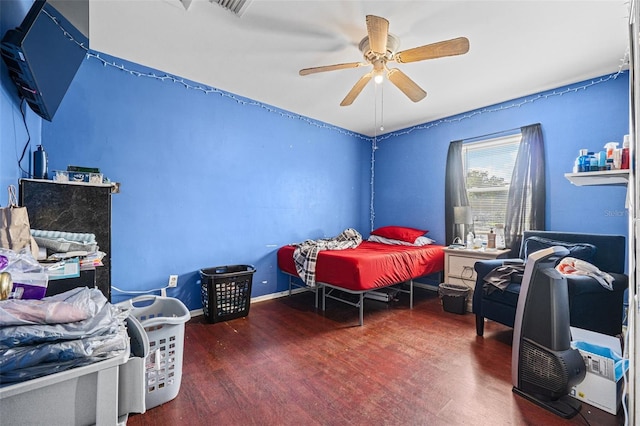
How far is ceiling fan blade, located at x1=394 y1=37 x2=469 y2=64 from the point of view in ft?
5.87

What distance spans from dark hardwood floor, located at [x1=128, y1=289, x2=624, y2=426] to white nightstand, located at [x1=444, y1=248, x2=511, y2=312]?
0.44 m

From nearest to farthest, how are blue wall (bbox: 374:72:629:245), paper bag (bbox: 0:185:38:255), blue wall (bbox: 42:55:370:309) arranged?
paper bag (bbox: 0:185:38:255), blue wall (bbox: 42:55:370:309), blue wall (bbox: 374:72:629:245)

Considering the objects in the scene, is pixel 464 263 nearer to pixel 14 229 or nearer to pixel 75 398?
pixel 75 398

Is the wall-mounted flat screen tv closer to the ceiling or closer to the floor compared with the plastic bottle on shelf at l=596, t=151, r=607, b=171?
closer to the ceiling

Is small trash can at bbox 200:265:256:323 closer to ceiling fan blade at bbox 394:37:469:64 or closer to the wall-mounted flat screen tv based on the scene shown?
the wall-mounted flat screen tv

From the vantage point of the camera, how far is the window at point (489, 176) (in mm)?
3379

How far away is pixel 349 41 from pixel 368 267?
1973 millimetres

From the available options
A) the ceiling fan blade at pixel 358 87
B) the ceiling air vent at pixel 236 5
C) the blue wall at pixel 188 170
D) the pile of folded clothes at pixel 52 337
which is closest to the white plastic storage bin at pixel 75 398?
the pile of folded clothes at pixel 52 337

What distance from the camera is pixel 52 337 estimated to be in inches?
23.7

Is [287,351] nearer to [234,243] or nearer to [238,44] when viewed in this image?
[234,243]

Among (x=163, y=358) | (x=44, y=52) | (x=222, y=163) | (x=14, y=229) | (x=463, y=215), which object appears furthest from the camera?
(x=463, y=215)

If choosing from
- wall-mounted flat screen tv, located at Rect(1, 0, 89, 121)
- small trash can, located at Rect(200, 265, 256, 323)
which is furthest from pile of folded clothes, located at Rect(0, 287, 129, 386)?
small trash can, located at Rect(200, 265, 256, 323)

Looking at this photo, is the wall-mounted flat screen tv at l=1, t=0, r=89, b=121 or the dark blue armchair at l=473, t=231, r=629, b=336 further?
the dark blue armchair at l=473, t=231, r=629, b=336

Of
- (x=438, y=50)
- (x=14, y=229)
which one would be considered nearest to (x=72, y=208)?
(x=14, y=229)
